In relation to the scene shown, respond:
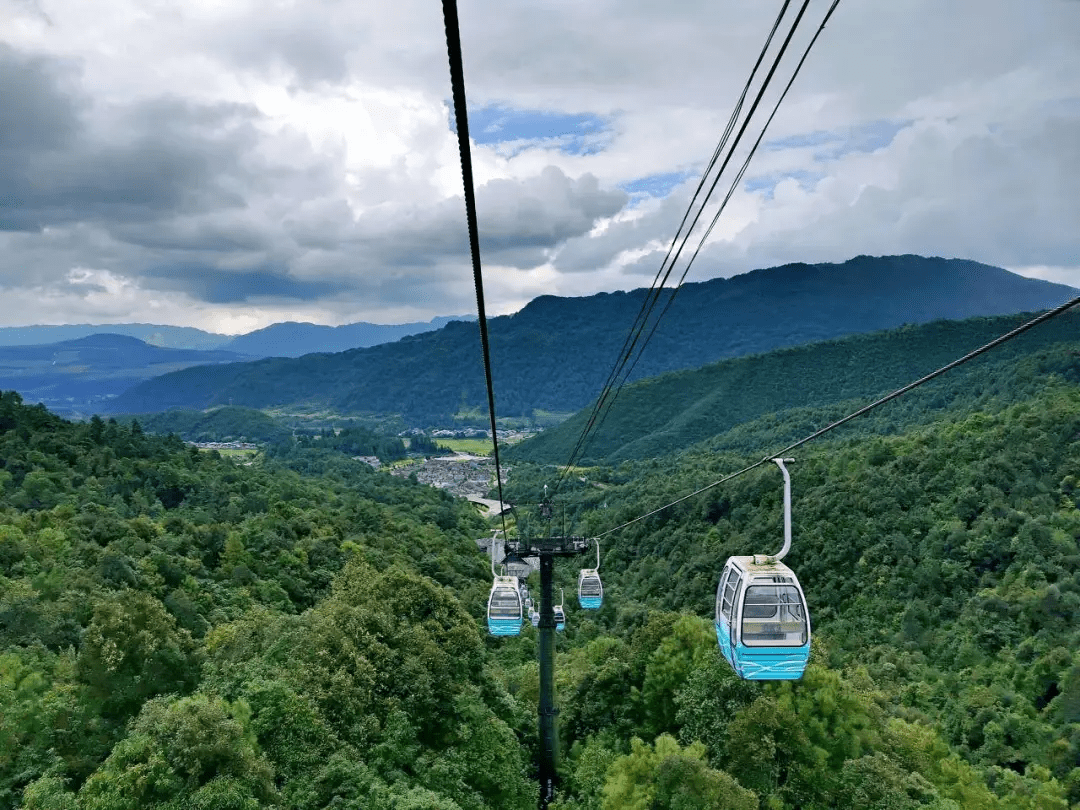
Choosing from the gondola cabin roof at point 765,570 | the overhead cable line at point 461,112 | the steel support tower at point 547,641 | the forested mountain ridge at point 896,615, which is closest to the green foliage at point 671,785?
the forested mountain ridge at point 896,615

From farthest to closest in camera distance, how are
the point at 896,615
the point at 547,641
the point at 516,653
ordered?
1. the point at 896,615
2. the point at 516,653
3. the point at 547,641

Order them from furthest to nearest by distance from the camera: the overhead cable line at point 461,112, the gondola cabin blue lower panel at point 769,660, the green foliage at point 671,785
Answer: the green foliage at point 671,785, the gondola cabin blue lower panel at point 769,660, the overhead cable line at point 461,112

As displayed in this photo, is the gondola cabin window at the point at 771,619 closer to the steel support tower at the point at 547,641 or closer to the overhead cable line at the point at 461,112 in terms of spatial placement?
the overhead cable line at the point at 461,112

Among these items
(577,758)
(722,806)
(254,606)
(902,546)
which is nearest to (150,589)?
(254,606)

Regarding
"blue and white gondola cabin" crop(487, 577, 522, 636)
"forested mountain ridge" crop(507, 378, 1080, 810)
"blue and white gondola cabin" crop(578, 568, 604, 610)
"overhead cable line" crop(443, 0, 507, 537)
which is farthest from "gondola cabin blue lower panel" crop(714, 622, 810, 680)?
"blue and white gondola cabin" crop(578, 568, 604, 610)

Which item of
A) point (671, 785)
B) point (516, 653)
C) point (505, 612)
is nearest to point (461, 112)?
point (671, 785)

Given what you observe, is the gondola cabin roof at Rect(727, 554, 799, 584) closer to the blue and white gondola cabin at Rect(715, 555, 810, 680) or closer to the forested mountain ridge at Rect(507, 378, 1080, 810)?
the blue and white gondola cabin at Rect(715, 555, 810, 680)

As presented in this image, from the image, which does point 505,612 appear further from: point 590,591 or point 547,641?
point 590,591

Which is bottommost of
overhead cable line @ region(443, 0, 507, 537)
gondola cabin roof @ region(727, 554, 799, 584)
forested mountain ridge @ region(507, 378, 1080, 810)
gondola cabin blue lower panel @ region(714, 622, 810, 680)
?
forested mountain ridge @ region(507, 378, 1080, 810)

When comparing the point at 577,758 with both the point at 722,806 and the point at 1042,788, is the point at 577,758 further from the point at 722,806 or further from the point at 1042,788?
the point at 1042,788
